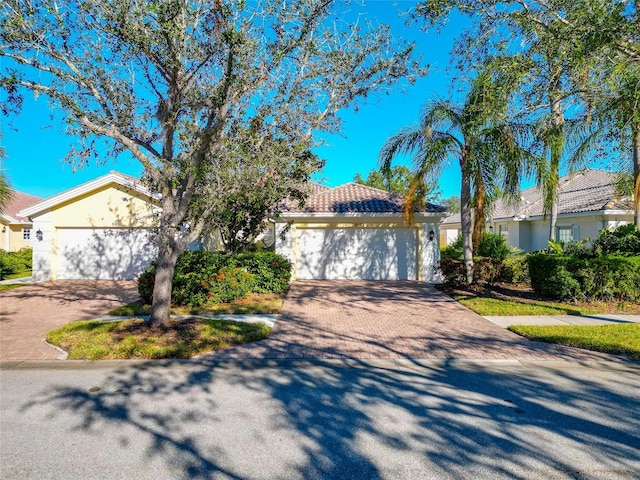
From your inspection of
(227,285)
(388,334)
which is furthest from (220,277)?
(388,334)

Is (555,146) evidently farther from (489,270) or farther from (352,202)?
(352,202)

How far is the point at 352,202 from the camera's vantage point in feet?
52.7

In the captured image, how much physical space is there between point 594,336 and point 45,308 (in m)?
12.3

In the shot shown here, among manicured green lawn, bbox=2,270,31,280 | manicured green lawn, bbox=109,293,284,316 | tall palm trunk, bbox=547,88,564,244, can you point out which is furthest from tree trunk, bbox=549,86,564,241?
manicured green lawn, bbox=2,270,31,280

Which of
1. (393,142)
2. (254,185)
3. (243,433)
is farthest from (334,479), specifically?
(393,142)

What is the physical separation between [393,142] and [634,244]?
745 centimetres

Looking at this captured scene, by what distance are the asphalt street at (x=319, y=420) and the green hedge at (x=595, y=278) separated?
4.96 metres

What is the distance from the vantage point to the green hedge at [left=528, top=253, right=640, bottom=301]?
9.60 m

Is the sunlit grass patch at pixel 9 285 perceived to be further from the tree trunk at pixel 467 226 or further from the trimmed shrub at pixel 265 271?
the tree trunk at pixel 467 226

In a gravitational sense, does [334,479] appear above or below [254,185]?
Result: below

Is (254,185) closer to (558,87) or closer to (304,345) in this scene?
(304,345)

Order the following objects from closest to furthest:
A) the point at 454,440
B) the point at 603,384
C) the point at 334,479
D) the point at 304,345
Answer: the point at 334,479 → the point at 454,440 → the point at 603,384 → the point at 304,345

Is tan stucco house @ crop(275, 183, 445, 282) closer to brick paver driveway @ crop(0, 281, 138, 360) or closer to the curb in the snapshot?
brick paver driveway @ crop(0, 281, 138, 360)

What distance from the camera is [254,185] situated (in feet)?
26.2
